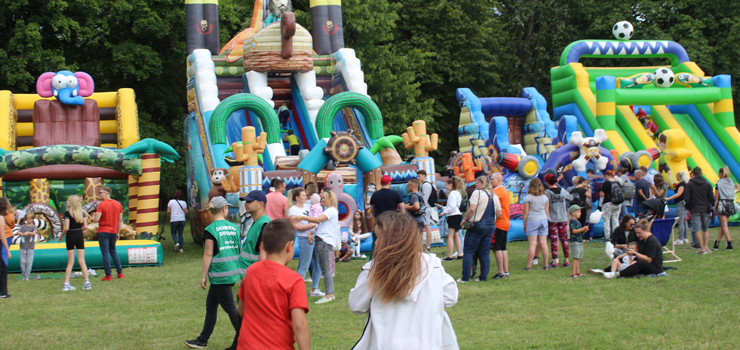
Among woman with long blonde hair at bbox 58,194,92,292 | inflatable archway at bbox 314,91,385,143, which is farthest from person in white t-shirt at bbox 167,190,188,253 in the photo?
woman with long blonde hair at bbox 58,194,92,292

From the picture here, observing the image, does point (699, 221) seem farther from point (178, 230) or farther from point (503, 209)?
point (178, 230)

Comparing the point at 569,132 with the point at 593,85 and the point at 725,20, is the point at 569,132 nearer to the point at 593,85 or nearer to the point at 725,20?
the point at 593,85

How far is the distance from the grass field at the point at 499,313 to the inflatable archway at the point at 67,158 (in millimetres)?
2517

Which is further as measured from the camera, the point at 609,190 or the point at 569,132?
the point at 569,132

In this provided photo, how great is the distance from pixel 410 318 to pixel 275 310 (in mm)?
681

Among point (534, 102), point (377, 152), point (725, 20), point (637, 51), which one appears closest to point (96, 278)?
point (377, 152)

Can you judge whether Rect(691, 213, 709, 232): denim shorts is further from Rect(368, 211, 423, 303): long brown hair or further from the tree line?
the tree line

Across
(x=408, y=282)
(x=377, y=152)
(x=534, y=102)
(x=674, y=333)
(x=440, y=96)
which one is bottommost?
(x=674, y=333)

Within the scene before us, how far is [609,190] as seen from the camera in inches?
429

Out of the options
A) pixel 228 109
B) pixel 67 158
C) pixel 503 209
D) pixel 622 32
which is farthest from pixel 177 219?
pixel 622 32

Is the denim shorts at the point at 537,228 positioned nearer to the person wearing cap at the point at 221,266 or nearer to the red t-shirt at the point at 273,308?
the person wearing cap at the point at 221,266

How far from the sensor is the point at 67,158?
10.8 m

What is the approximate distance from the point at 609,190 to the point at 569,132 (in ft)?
11.0

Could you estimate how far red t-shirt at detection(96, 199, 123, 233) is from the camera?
852cm
